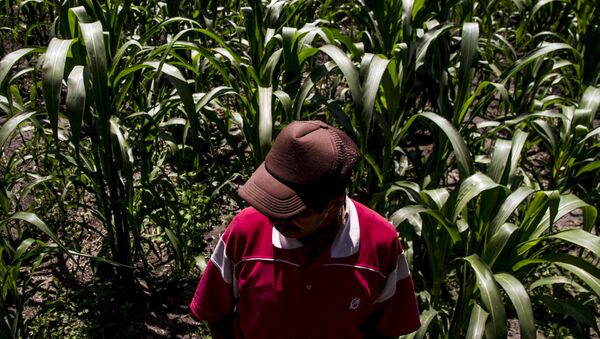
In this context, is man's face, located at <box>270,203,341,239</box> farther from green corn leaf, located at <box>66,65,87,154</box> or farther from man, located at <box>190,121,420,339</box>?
green corn leaf, located at <box>66,65,87,154</box>

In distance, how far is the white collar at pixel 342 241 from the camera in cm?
135

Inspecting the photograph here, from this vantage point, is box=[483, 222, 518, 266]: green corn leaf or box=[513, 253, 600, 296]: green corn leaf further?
box=[483, 222, 518, 266]: green corn leaf

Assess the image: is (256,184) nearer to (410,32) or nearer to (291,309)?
(291,309)

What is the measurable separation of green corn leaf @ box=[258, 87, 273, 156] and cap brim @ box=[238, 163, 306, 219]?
0.82 meters

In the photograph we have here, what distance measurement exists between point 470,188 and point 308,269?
0.85 m

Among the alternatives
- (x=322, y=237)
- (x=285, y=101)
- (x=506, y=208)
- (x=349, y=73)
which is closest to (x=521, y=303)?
(x=506, y=208)

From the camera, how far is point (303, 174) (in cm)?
120

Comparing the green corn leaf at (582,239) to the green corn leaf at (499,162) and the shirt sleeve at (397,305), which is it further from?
the shirt sleeve at (397,305)

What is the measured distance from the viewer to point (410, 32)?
2.65m

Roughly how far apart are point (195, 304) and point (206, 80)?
2.05m

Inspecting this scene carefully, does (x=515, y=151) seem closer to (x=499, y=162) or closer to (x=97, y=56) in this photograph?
(x=499, y=162)

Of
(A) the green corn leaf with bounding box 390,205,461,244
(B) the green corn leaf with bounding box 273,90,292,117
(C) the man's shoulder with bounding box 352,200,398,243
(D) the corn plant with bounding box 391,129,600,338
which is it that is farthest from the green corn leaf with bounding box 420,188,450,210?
(C) the man's shoulder with bounding box 352,200,398,243

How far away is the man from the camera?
1257 millimetres

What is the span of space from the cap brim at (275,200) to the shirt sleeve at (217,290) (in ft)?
0.73
